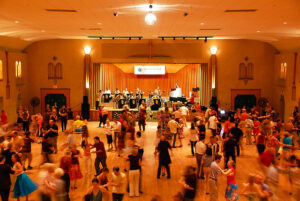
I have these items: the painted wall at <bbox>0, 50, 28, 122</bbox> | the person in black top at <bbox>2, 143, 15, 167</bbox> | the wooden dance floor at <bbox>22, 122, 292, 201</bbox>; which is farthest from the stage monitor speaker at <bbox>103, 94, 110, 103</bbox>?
the person in black top at <bbox>2, 143, 15, 167</bbox>

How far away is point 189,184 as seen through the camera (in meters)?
6.54

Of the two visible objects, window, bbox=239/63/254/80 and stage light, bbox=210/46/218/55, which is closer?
stage light, bbox=210/46/218/55

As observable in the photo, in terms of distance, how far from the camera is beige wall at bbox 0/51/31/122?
17.0 meters

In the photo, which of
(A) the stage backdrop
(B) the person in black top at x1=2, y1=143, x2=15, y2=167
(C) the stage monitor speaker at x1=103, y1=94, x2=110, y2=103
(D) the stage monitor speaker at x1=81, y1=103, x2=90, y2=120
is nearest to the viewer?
(B) the person in black top at x1=2, y1=143, x2=15, y2=167

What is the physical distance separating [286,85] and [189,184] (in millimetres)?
13701

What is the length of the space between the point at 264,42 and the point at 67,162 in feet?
51.2

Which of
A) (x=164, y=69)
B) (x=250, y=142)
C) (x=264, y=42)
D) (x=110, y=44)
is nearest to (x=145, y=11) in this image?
(x=250, y=142)

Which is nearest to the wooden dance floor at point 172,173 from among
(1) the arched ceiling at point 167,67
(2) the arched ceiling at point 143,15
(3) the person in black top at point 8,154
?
(3) the person in black top at point 8,154

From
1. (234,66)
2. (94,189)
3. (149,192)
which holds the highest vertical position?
(234,66)

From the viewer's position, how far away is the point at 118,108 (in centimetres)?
2086

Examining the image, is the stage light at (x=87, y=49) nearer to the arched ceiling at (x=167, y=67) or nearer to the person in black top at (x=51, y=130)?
the arched ceiling at (x=167, y=67)

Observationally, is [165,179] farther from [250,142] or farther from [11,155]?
[250,142]

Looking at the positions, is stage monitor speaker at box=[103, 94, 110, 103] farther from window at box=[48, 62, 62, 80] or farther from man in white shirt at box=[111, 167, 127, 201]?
man in white shirt at box=[111, 167, 127, 201]

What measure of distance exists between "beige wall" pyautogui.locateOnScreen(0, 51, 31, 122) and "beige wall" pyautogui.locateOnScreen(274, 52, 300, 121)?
14.4 meters
